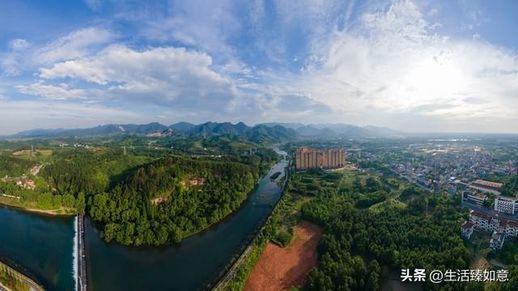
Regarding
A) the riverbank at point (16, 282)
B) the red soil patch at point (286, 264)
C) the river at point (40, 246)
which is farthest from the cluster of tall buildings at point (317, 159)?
the riverbank at point (16, 282)

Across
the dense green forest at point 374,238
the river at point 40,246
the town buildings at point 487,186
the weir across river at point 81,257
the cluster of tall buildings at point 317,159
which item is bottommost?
the river at point 40,246

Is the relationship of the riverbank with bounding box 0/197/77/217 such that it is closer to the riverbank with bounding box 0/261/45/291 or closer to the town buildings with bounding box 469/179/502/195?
the riverbank with bounding box 0/261/45/291

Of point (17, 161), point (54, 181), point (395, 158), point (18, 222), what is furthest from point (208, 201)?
point (395, 158)

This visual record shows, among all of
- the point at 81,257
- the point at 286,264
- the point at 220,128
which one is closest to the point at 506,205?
the point at 286,264

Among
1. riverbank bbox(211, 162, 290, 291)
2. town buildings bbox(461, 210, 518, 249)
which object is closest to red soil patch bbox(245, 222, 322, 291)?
riverbank bbox(211, 162, 290, 291)

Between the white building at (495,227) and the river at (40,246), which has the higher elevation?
the white building at (495,227)

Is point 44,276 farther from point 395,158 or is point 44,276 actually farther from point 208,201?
point 395,158

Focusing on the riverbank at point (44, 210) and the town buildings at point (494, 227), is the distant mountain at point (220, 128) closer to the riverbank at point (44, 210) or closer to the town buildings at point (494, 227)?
the riverbank at point (44, 210)

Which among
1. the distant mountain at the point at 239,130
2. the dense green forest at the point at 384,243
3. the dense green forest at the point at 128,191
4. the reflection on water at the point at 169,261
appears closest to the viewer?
the dense green forest at the point at 384,243
